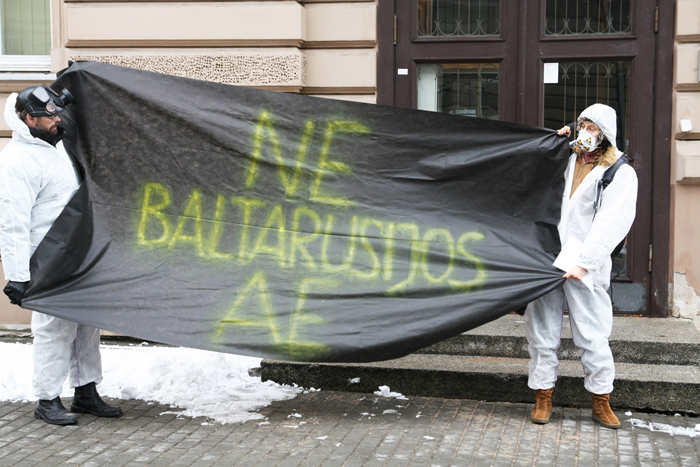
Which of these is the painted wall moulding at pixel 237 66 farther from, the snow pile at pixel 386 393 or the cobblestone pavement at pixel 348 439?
the cobblestone pavement at pixel 348 439

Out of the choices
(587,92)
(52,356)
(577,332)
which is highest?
(587,92)

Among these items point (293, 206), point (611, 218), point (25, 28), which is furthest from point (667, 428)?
point (25, 28)

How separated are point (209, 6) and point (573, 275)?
4.05 meters

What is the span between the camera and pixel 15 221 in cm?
443

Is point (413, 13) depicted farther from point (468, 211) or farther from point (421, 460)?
point (421, 460)

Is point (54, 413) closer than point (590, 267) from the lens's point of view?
No

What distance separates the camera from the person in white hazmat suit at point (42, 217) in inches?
175

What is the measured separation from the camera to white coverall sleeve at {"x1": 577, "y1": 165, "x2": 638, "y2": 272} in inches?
174

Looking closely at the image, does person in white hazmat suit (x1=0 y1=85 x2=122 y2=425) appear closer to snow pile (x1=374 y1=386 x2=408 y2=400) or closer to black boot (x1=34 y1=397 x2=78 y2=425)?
black boot (x1=34 y1=397 x2=78 y2=425)

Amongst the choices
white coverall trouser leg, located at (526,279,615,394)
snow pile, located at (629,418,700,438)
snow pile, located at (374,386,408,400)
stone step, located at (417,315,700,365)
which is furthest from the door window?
snow pile, located at (374,386,408,400)

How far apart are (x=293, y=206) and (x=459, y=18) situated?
9.68 ft

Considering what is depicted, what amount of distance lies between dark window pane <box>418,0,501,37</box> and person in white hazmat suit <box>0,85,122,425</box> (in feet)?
11.0

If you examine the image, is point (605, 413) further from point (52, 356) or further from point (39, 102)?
point (39, 102)

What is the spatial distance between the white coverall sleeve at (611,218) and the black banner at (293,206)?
0.99 feet
